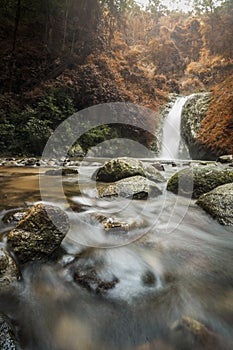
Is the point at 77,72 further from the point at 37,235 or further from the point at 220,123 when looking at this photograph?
the point at 37,235

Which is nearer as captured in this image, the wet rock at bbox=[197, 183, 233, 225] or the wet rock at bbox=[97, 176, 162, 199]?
the wet rock at bbox=[197, 183, 233, 225]

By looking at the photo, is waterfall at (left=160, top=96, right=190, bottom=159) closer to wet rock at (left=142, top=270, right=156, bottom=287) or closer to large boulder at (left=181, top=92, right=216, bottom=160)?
large boulder at (left=181, top=92, right=216, bottom=160)

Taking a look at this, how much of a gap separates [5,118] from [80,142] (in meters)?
4.03

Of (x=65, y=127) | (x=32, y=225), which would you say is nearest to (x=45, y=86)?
(x=65, y=127)

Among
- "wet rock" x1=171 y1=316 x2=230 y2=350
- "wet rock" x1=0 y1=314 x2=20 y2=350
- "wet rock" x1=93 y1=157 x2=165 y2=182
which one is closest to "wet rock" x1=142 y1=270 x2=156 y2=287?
"wet rock" x1=171 y1=316 x2=230 y2=350

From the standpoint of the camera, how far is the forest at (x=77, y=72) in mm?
11719

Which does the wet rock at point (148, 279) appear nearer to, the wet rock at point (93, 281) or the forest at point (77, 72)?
the wet rock at point (93, 281)

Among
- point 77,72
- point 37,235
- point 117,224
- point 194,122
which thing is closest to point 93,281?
point 37,235

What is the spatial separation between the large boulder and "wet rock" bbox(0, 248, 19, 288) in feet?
42.9

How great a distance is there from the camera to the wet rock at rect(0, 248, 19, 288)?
70.6 inches

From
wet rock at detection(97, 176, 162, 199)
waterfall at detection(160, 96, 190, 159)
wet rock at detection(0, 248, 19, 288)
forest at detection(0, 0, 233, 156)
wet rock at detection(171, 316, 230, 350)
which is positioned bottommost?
waterfall at detection(160, 96, 190, 159)

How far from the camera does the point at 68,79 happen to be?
14.1 metres

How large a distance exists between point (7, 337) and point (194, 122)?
53.3 feet

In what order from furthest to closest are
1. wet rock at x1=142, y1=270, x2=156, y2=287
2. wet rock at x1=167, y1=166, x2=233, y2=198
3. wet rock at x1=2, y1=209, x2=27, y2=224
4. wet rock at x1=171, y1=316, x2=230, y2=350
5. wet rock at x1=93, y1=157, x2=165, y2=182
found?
wet rock at x1=93, y1=157, x2=165, y2=182, wet rock at x1=167, y1=166, x2=233, y2=198, wet rock at x1=2, y1=209, x2=27, y2=224, wet rock at x1=142, y1=270, x2=156, y2=287, wet rock at x1=171, y1=316, x2=230, y2=350
